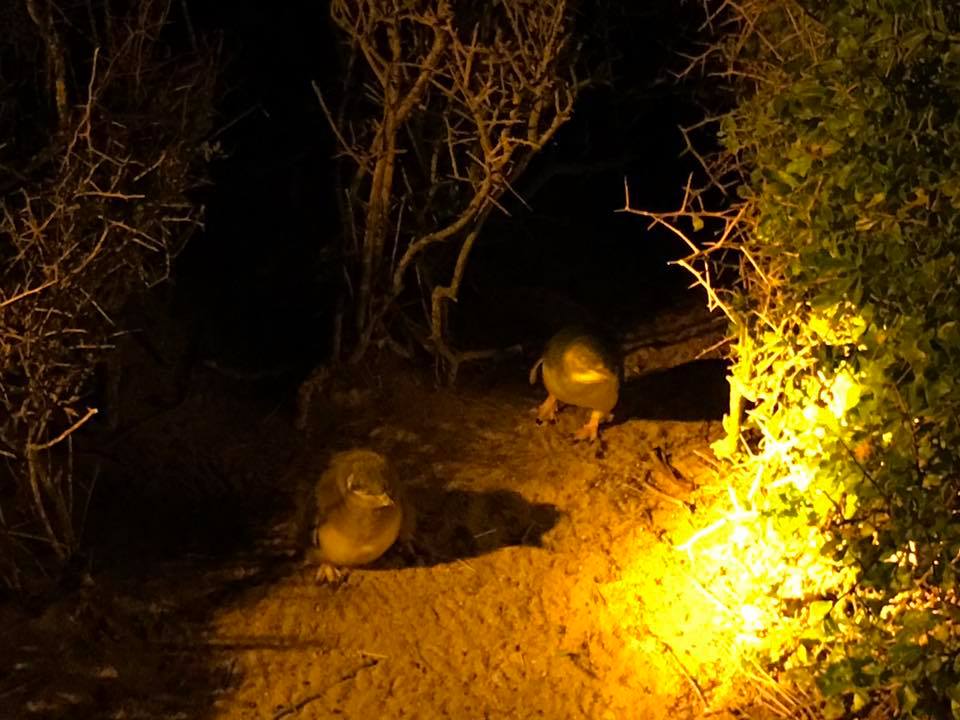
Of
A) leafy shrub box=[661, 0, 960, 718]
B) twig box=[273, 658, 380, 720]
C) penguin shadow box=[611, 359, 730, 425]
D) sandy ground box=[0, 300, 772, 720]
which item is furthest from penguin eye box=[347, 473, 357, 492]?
penguin shadow box=[611, 359, 730, 425]

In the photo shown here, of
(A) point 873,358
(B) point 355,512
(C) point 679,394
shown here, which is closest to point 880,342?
(A) point 873,358

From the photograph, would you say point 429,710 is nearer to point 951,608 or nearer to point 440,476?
point 440,476

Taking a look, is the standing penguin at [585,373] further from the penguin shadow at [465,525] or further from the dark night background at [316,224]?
the dark night background at [316,224]

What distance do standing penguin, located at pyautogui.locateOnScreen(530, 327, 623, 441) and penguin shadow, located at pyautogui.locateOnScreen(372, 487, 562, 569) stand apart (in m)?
0.71

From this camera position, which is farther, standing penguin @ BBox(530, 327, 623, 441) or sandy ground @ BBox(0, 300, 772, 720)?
standing penguin @ BBox(530, 327, 623, 441)

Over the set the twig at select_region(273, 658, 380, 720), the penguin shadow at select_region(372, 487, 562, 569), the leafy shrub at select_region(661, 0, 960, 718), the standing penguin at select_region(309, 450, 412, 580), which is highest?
the leafy shrub at select_region(661, 0, 960, 718)

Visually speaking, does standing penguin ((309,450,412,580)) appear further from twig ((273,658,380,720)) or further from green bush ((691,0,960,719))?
green bush ((691,0,960,719))

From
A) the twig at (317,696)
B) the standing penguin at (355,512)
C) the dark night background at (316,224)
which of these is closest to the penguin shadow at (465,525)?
the standing penguin at (355,512)

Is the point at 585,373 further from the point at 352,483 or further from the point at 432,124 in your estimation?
the point at 432,124

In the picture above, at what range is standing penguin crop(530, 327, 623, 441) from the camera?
219 inches

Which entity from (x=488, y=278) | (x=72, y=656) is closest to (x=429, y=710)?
Result: (x=72, y=656)

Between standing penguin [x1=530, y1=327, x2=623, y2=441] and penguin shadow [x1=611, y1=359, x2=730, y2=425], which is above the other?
standing penguin [x1=530, y1=327, x2=623, y2=441]

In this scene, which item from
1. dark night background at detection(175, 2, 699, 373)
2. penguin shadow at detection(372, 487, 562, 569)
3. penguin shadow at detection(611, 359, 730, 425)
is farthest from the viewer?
dark night background at detection(175, 2, 699, 373)

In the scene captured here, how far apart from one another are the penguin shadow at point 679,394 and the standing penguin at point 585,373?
0.28 metres
